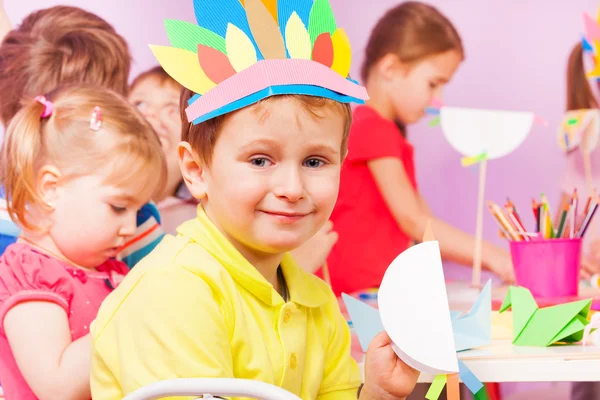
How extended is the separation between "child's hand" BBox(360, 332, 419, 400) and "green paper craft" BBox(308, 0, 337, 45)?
354mm

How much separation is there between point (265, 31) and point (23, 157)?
1.63 feet

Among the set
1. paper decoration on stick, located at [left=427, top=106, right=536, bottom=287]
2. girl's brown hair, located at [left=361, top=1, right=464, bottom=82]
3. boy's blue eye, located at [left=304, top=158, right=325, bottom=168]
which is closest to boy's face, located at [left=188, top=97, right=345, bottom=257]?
boy's blue eye, located at [left=304, top=158, right=325, bottom=168]

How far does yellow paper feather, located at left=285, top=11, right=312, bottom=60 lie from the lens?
2.92ft

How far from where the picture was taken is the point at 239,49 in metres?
0.88

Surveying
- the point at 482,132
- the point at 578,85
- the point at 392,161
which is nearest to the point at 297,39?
the point at 482,132

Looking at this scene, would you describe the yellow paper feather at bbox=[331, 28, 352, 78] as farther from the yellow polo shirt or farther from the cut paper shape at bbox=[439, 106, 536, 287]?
the cut paper shape at bbox=[439, 106, 536, 287]

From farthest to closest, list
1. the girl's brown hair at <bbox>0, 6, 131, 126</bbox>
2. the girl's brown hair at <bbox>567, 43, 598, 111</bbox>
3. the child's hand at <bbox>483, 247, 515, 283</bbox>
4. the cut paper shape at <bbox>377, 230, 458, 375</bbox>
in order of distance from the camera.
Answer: the girl's brown hair at <bbox>567, 43, 598, 111</bbox>, the child's hand at <bbox>483, 247, 515, 283</bbox>, the girl's brown hair at <bbox>0, 6, 131, 126</bbox>, the cut paper shape at <bbox>377, 230, 458, 375</bbox>

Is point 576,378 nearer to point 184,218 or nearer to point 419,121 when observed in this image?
point 184,218

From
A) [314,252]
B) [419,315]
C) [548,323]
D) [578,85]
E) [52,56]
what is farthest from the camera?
[578,85]

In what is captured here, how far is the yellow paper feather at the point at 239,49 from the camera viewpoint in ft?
2.87

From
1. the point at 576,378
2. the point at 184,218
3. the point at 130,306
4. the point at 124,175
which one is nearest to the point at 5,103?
the point at 124,175

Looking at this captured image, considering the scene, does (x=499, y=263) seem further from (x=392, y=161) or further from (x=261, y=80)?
Answer: (x=261, y=80)

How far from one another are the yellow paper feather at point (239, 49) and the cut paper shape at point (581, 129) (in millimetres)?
1135

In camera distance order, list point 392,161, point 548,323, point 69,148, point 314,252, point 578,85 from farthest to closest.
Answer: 1. point 578,85
2. point 392,161
3. point 314,252
4. point 69,148
5. point 548,323
